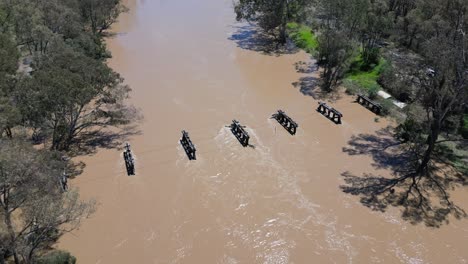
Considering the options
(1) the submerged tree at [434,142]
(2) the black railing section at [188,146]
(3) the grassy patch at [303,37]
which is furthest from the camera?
(3) the grassy patch at [303,37]

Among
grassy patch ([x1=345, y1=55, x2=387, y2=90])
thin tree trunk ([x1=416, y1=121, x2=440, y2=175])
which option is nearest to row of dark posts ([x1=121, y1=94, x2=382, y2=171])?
grassy patch ([x1=345, y1=55, x2=387, y2=90])

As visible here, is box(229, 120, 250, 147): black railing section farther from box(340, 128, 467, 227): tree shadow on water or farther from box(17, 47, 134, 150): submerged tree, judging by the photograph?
box(17, 47, 134, 150): submerged tree

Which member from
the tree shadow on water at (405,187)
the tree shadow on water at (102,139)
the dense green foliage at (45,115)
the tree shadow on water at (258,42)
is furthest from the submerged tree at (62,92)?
the tree shadow on water at (258,42)

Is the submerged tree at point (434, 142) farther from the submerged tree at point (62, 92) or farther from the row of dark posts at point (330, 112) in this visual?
the submerged tree at point (62, 92)

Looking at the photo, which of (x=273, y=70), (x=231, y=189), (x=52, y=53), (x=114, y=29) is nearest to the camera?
(x=231, y=189)

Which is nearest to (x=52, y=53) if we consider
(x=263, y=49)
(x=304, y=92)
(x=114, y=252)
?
(x=114, y=252)

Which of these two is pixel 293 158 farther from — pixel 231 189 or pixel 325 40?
pixel 325 40
